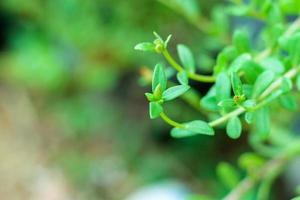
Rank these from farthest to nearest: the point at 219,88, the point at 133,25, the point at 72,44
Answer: the point at 72,44, the point at 133,25, the point at 219,88

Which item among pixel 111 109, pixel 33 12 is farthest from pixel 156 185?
pixel 33 12

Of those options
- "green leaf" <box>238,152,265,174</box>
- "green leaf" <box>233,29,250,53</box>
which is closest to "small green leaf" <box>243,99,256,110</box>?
"green leaf" <box>233,29,250,53</box>

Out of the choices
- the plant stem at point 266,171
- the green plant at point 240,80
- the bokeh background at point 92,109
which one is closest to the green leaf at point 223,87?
the green plant at point 240,80

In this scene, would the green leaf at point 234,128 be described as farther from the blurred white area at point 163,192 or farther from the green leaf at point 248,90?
the blurred white area at point 163,192

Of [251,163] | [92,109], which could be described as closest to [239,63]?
[251,163]

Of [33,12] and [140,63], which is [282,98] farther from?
[33,12]

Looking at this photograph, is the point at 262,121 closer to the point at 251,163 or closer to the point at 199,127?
the point at 199,127

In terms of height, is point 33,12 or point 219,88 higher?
point 33,12
